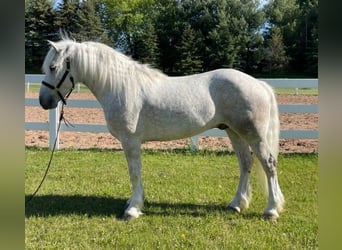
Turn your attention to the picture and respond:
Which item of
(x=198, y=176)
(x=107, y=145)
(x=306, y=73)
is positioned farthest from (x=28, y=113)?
(x=306, y=73)

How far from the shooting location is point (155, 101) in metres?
3.65

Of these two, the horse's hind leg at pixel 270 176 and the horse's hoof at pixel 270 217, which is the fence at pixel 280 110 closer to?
the horse's hind leg at pixel 270 176

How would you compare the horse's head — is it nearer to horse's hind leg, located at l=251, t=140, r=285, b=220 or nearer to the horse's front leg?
the horse's front leg

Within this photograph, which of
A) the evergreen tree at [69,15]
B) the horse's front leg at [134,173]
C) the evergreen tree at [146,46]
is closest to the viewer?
the horse's front leg at [134,173]

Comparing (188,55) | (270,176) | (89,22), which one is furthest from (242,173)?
(89,22)

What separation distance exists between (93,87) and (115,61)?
0.40m

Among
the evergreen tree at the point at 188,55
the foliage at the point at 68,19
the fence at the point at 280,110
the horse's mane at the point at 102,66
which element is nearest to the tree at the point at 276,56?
the evergreen tree at the point at 188,55

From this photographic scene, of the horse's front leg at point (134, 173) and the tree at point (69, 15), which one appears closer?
the horse's front leg at point (134, 173)

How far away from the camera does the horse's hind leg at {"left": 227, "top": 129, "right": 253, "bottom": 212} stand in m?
3.88

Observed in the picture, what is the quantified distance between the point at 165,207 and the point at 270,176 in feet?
4.23

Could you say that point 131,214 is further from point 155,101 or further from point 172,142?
point 172,142

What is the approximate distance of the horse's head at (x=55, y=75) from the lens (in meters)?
3.57

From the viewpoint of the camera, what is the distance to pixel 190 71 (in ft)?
78.8
